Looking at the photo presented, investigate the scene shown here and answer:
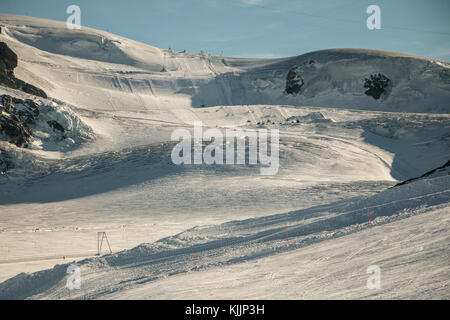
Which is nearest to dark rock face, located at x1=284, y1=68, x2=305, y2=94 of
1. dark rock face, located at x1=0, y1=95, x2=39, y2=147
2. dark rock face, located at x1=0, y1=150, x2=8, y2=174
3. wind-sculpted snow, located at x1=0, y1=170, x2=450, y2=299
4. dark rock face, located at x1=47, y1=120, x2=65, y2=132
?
dark rock face, located at x1=47, y1=120, x2=65, y2=132

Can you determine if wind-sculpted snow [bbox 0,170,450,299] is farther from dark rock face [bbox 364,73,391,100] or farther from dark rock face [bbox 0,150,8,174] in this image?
dark rock face [bbox 364,73,391,100]

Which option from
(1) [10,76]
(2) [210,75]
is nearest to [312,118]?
(2) [210,75]

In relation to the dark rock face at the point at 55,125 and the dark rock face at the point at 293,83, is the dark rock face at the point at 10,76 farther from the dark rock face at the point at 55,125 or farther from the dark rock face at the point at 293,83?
the dark rock face at the point at 293,83

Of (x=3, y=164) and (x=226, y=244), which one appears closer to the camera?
(x=226, y=244)

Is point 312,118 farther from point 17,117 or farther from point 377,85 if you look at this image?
point 17,117
